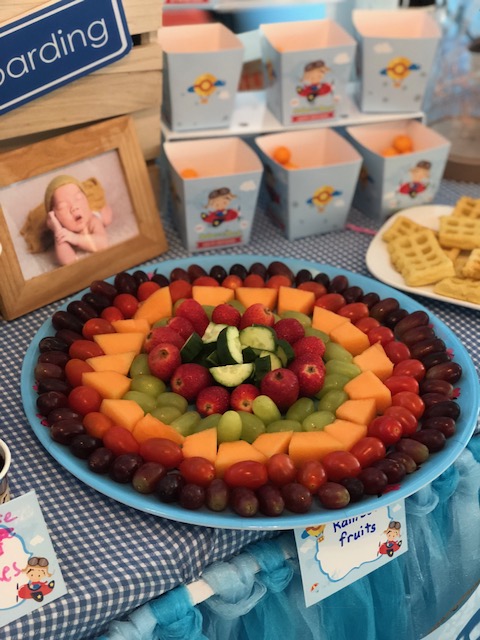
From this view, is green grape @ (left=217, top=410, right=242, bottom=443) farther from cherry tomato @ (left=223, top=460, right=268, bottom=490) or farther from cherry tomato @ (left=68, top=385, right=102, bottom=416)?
cherry tomato @ (left=68, top=385, right=102, bottom=416)

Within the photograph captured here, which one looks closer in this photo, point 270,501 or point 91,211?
point 270,501

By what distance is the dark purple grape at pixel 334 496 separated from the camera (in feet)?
3.85

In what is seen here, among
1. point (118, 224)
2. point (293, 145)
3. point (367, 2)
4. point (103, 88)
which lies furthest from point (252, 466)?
point (367, 2)

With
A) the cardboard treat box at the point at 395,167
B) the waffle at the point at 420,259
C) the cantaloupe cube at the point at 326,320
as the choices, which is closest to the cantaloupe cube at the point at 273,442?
the cantaloupe cube at the point at 326,320

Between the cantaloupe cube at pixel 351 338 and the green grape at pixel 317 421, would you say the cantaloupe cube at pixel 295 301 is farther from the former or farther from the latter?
the green grape at pixel 317 421

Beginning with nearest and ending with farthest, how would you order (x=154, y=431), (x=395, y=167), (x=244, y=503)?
(x=244, y=503) < (x=154, y=431) < (x=395, y=167)

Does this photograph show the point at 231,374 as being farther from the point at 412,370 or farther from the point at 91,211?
the point at 91,211

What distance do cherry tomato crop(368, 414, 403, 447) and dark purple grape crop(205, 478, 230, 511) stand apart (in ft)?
0.87

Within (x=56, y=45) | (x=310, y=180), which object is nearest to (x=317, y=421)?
(x=310, y=180)

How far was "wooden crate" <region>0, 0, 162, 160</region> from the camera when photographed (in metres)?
1.60

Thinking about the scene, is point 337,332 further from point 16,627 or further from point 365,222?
point 16,627

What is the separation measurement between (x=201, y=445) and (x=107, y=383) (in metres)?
0.21

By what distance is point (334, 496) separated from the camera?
1.17 meters

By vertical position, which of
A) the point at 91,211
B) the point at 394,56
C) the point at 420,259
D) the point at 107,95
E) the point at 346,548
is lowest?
the point at 346,548
